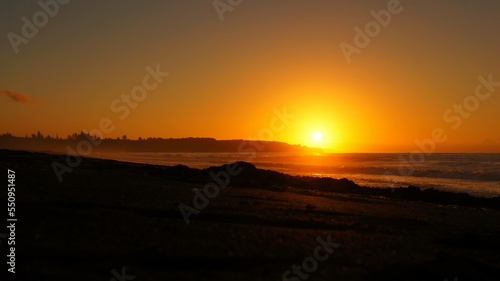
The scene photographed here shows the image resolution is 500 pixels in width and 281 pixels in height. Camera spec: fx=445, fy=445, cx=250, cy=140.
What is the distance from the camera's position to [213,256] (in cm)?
875

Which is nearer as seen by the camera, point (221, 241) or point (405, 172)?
point (221, 241)

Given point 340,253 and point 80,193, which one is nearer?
point 340,253

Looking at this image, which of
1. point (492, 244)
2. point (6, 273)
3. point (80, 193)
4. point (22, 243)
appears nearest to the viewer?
point (6, 273)

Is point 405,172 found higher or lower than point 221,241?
higher

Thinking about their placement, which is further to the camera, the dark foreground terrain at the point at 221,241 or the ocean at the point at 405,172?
the ocean at the point at 405,172

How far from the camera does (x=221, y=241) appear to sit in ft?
32.4

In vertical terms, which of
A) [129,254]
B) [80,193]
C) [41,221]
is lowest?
[129,254]

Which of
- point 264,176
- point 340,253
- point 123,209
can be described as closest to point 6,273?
point 123,209

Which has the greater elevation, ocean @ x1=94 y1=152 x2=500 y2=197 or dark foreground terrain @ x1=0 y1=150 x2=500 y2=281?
ocean @ x1=94 y1=152 x2=500 y2=197

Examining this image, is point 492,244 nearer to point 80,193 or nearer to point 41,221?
point 41,221

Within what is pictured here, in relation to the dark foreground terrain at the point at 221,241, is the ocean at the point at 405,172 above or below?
above

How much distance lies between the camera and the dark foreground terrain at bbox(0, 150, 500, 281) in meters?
7.83

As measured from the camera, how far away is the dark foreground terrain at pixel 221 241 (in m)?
7.83

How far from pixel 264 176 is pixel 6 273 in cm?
2583
